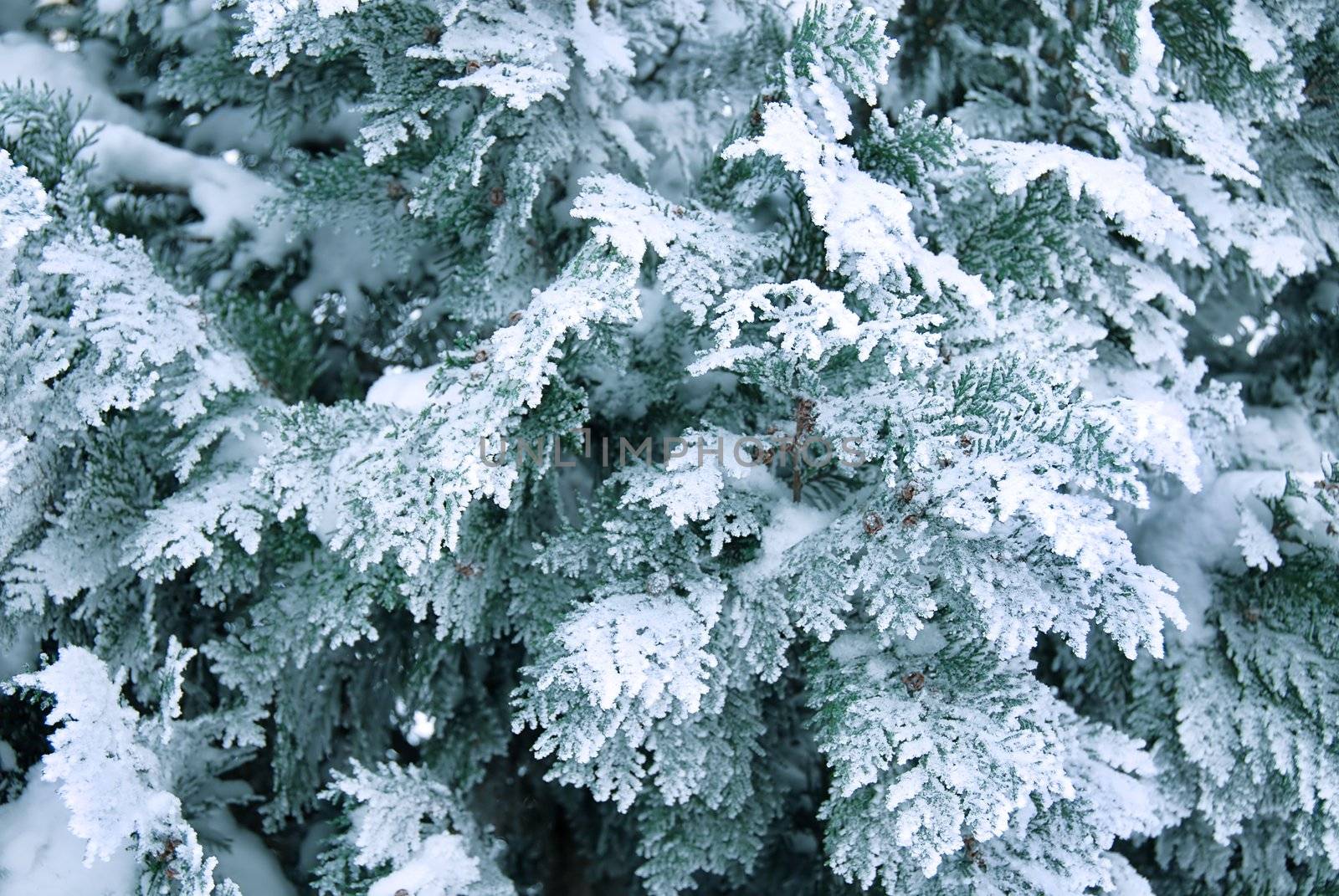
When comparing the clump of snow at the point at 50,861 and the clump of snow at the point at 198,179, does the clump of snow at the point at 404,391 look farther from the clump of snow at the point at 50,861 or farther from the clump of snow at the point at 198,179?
the clump of snow at the point at 50,861

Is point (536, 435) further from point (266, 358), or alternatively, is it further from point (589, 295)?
A: point (266, 358)

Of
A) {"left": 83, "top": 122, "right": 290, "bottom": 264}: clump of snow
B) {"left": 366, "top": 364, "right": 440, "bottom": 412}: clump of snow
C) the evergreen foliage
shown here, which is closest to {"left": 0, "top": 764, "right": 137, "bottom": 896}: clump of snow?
the evergreen foliage

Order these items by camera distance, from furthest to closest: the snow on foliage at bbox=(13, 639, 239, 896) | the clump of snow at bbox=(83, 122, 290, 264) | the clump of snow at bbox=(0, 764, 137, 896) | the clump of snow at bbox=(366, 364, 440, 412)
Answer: the clump of snow at bbox=(83, 122, 290, 264)
the clump of snow at bbox=(366, 364, 440, 412)
the clump of snow at bbox=(0, 764, 137, 896)
the snow on foliage at bbox=(13, 639, 239, 896)

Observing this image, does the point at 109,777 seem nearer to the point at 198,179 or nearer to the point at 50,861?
the point at 50,861

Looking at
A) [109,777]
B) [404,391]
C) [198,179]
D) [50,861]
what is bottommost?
[50,861]

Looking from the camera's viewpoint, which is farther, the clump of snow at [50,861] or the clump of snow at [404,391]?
the clump of snow at [404,391]

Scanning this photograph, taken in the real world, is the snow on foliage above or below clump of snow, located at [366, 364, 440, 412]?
below

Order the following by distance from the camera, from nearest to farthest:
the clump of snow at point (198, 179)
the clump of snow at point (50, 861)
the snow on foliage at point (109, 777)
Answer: the snow on foliage at point (109, 777)
the clump of snow at point (50, 861)
the clump of snow at point (198, 179)

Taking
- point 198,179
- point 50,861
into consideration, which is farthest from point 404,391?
point 50,861

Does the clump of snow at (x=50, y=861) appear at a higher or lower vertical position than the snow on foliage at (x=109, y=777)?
lower

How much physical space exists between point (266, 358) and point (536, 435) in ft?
2.20

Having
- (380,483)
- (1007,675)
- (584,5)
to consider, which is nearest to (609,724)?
(380,483)

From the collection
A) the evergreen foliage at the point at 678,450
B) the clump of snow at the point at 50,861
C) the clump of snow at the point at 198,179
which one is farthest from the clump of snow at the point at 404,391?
the clump of snow at the point at 50,861

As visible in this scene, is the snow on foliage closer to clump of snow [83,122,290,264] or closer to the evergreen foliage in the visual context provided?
the evergreen foliage
